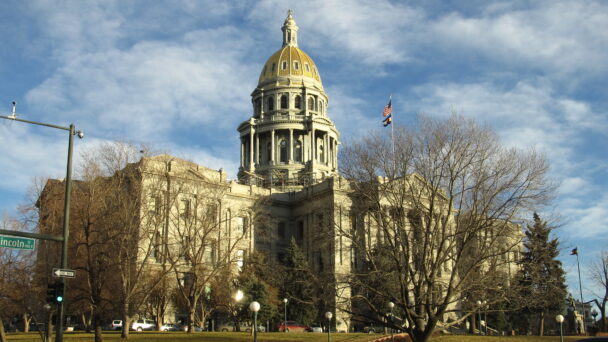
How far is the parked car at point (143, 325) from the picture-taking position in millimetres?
52897

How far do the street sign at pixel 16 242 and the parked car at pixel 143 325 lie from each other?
33.1 metres

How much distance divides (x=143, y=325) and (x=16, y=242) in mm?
35426

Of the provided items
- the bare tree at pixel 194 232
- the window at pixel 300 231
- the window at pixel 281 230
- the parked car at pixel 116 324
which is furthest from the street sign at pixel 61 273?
the window at pixel 281 230

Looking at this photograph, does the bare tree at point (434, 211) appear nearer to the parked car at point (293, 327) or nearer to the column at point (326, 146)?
the parked car at point (293, 327)

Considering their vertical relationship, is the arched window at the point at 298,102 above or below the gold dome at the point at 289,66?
below

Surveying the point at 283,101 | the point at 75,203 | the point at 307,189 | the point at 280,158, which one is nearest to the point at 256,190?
the point at 307,189

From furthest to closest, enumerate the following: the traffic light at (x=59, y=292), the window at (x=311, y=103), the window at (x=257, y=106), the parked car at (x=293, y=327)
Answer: the window at (x=257, y=106)
the window at (x=311, y=103)
the parked car at (x=293, y=327)
the traffic light at (x=59, y=292)

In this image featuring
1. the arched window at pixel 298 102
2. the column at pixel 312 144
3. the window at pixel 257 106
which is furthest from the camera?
the window at pixel 257 106

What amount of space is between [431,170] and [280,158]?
65964mm

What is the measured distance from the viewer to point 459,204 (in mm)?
29016

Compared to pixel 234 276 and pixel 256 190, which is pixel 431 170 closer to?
A: pixel 234 276

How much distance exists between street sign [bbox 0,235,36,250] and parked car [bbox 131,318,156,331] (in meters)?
33.1

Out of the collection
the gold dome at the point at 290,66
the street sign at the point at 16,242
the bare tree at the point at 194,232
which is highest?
the gold dome at the point at 290,66

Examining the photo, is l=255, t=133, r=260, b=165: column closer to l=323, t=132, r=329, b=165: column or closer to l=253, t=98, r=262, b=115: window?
l=253, t=98, r=262, b=115: window
